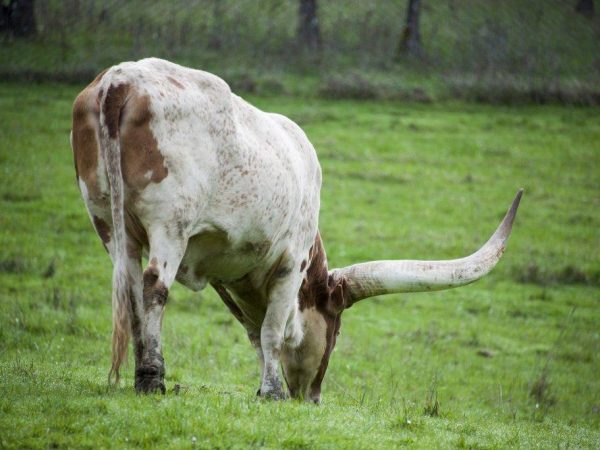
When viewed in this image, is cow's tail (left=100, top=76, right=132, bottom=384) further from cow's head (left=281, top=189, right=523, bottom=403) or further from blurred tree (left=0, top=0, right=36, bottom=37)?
blurred tree (left=0, top=0, right=36, bottom=37)

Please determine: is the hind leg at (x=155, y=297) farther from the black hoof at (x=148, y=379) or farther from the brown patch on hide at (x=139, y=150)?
the brown patch on hide at (x=139, y=150)

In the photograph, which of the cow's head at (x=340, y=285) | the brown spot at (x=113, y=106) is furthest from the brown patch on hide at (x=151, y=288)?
the cow's head at (x=340, y=285)

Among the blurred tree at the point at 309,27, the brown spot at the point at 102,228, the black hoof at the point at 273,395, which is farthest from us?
the blurred tree at the point at 309,27

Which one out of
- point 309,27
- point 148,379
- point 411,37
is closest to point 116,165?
point 148,379

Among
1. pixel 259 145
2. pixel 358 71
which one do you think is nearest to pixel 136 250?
pixel 259 145

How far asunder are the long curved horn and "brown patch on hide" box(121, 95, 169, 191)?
3.13 metres

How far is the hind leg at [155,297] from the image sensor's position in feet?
21.3

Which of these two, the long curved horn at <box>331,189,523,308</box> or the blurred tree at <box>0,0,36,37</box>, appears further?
the blurred tree at <box>0,0,36,37</box>

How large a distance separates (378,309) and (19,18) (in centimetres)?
1484

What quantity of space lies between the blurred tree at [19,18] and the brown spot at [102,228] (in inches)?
752

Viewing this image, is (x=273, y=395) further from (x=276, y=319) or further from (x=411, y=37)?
(x=411, y=37)

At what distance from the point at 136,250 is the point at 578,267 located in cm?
1265

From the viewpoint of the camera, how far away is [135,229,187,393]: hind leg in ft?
21.3

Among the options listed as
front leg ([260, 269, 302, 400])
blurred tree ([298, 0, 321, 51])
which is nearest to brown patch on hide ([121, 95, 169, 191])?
front leg ([260, 269, 302, 400])
